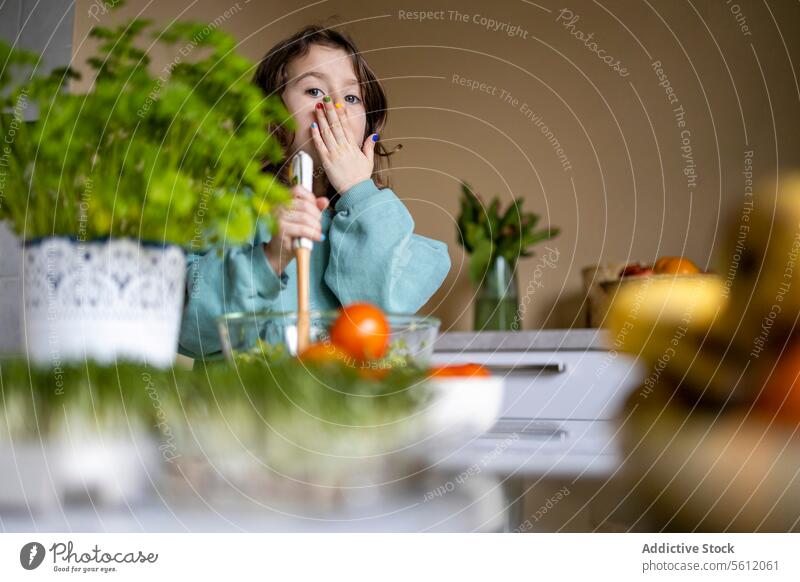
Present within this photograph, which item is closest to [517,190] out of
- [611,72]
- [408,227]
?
[611,72]

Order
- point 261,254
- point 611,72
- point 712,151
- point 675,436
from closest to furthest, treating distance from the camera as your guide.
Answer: point 675,436 → point 261,254 → point 712,151 → point 611,72

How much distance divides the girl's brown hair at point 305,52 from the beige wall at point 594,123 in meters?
0.06

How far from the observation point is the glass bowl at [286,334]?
0.17 meters

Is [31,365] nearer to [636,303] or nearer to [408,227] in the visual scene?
[636,303]

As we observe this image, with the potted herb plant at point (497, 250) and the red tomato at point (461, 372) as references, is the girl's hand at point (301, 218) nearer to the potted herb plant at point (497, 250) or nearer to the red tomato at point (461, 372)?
the red tomato at point (461, 372)

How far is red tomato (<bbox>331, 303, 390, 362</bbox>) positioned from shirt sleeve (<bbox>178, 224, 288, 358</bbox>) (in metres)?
0.16

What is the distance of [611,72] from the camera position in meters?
0.80

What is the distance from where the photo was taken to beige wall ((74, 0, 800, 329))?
0.58 metres

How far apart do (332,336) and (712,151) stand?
2.06 feet

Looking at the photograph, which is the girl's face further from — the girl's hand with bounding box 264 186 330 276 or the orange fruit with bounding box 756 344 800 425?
the orange fruit with bounding box 756 344 800 425

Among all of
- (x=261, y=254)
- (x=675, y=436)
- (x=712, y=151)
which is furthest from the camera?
(x=712, y=151)

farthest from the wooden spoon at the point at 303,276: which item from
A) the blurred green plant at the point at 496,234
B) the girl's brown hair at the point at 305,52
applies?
the blurred green plant at the point at 496,234
